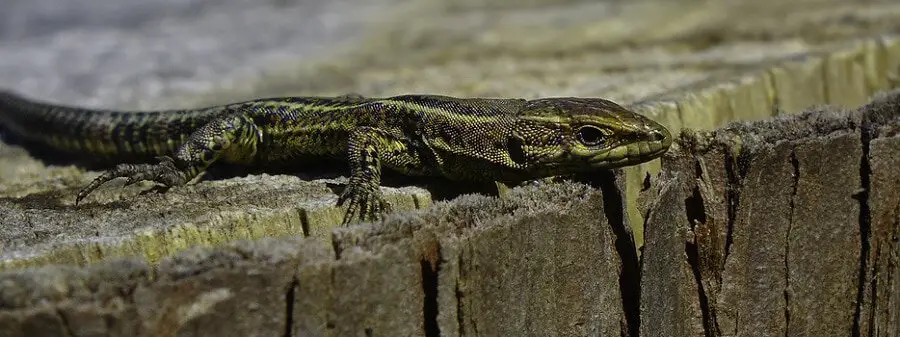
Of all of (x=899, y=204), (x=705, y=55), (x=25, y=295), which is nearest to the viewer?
(x=25, y=295)

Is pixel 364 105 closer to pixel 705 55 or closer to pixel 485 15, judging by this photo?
pixel 705 55

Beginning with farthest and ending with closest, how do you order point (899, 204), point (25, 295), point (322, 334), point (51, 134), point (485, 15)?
point (485, 15)
point (51, 134)
point (899, 204)
point (322, 334)
point (25, 295)

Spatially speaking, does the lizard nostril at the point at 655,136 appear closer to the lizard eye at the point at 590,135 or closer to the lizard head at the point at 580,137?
the lizard head at the point at 580,137

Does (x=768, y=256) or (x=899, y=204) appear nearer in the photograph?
(x=768, y=256)

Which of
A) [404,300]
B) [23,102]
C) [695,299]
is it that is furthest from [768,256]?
[23,102]

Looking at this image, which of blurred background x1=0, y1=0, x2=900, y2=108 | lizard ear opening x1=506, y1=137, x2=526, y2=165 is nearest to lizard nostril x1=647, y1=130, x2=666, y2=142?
lizard ear opening x1=506, y1=137, x2=526, y2=165

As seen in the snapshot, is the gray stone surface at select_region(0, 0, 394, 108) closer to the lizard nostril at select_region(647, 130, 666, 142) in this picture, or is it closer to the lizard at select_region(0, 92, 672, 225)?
the lizard at select_region(0, 92, 672, 225)

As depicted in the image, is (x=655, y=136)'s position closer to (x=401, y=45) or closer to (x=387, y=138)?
(x=387, y=138)
